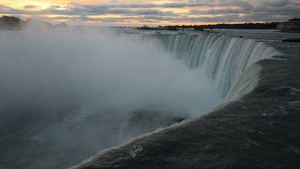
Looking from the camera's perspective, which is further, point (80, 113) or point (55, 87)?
point (55, 87)

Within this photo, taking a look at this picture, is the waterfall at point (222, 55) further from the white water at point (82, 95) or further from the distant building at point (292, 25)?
the distant building at point (292, 25)

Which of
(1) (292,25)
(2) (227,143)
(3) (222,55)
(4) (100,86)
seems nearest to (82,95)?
(4) (100,86)

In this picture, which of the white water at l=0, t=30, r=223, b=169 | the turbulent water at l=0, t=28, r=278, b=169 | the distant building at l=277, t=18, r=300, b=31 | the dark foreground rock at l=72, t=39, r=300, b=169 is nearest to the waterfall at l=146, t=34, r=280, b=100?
the turbulent water at l=0, t=28, r=278, b=169

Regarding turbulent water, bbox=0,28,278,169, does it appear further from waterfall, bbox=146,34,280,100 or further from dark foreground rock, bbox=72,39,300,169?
dark foreground rock, bbox=72,39,300,169

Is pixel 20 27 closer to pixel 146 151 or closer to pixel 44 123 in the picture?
pixel 44 123

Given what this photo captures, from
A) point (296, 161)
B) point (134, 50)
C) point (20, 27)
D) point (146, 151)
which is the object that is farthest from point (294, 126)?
point (20, 27)

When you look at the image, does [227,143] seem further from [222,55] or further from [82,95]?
[82,95]

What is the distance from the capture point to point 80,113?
51.8 ft

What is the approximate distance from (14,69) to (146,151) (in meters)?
21.2

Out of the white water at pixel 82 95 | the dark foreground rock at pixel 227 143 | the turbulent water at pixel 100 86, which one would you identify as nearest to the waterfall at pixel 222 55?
the turbulent water at pixel 100 86

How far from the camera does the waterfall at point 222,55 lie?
11197 mm

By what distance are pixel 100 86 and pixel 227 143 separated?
64.2ft

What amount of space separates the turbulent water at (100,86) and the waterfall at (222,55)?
7 centimetres

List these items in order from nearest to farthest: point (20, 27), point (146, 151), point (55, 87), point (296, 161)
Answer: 1. point (296, 161)
2. point (146, 151)
3. point (55, 87)
4. point (20, 27)
